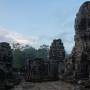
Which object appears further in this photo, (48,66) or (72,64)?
(48,66)

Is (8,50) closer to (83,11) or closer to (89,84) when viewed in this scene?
(83,11)

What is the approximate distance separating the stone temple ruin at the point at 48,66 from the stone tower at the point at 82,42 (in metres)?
5.80

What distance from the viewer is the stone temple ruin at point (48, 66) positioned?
3014 centimetres

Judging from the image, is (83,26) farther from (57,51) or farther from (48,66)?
(57,51)

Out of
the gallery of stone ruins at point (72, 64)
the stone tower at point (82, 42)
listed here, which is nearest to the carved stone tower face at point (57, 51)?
the gallery of stone ruins at point (72, 64)

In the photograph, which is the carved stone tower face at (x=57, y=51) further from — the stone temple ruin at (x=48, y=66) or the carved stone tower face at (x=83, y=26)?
the carved stone tower face at (x=83, y=26)

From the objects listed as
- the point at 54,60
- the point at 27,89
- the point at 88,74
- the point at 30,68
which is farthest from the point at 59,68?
the point at 27,89

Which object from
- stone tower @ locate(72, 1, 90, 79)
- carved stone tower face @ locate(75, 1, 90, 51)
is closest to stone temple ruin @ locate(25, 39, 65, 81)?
stone tower @ locate(72, 1, 90, 79)

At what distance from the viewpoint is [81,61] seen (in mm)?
24438

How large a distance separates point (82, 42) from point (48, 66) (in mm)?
9597

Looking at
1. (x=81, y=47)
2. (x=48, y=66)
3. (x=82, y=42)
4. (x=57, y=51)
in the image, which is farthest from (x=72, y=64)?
(x=57, y=51)

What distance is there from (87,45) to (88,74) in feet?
11.1

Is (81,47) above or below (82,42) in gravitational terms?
below

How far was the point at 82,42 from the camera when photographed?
84.3 feet
